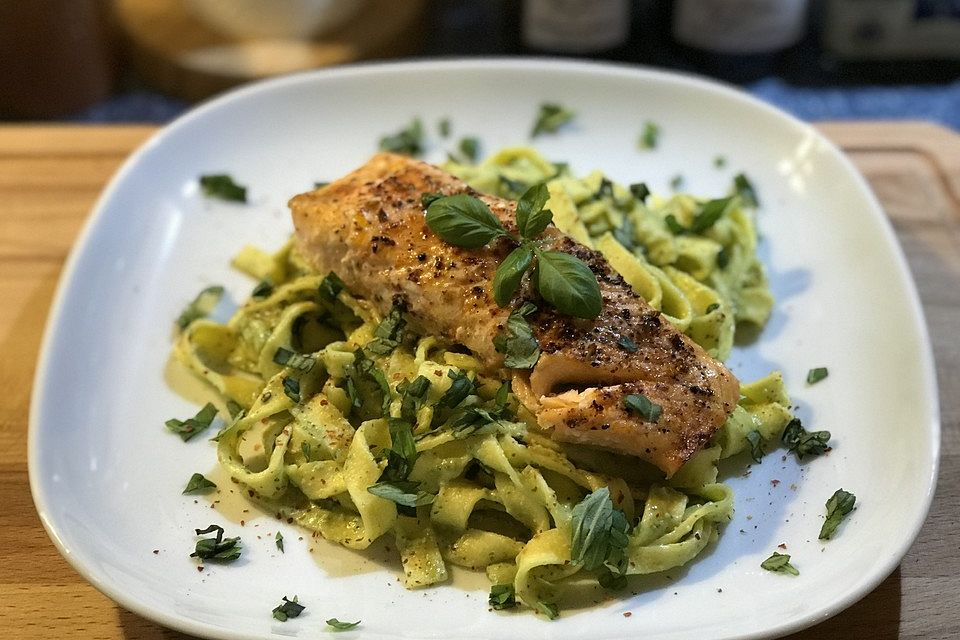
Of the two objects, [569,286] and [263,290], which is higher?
[569,286]

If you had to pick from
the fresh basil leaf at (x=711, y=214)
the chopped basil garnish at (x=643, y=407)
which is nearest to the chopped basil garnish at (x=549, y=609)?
the chopped basil garnish at (x=643, y=407)

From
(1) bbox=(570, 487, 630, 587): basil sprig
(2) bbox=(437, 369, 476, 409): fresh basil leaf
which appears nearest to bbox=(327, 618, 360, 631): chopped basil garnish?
(1) bbox=(570, 487, 630, 587): basil sprig

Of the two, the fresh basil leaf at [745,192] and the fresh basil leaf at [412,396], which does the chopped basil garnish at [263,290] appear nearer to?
the fresh basil leaf at [412,396]

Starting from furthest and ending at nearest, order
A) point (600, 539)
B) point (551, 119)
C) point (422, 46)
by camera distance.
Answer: point (422, 46) < point (551, 119) < point (600, 539)

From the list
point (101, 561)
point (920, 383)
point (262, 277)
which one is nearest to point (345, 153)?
point (262, 277)

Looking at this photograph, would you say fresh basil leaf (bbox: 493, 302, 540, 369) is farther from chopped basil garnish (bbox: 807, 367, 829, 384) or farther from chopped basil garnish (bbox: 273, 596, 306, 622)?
chopped basil garnish (bbox: 807, 367, 829, 384)

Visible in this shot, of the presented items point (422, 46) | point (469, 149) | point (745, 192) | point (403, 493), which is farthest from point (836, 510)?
point (422, 46)

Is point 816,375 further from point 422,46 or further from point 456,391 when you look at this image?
point 422,46
